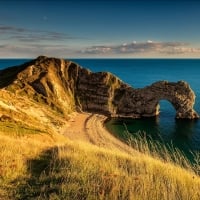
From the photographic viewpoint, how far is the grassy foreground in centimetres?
941

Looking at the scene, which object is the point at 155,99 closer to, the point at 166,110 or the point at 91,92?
the point at 166,110

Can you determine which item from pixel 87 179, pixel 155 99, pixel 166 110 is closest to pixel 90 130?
pixel 155 99

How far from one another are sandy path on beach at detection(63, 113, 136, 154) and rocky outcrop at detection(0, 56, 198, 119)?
6.34 metres

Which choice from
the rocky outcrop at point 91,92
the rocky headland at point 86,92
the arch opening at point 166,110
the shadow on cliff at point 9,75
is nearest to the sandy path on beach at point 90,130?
the rocky headland at point 86,92

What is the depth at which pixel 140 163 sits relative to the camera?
1305 centimetres

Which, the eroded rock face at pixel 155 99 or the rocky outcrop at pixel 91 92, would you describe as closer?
the rocky outcrop at pixel 91 92

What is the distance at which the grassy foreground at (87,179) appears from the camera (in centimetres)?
941

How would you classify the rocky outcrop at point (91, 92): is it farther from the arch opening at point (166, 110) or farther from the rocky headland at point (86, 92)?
the arch opening at point (166, 110)

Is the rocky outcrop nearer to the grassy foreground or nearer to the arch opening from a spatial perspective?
the arch opening

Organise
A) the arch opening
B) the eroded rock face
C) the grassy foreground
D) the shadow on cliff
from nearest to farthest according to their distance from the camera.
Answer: the grassy foreground, the shadow on cliff, the eroded rock face, the arch opening

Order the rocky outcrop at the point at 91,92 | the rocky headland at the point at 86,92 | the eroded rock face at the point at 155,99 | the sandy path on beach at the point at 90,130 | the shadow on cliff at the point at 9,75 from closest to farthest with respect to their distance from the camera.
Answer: the sandy path on beach at the point at 90,130
the rocky headland at the point at 86,92
the rocky outcrop at the point at 91,92
the shadow on cliff at the point at 9,75
the eroded rock face at the point at 155,99

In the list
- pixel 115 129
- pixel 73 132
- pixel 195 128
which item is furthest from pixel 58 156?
pixel 195 128

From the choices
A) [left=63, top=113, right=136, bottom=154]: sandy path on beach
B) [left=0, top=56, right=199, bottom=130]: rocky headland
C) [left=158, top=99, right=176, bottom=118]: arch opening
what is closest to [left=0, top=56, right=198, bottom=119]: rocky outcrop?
[left=0, top=56, right=199, bottom=130]: rocky headland

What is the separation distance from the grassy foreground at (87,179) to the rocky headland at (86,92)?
8186 cm
